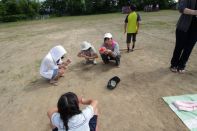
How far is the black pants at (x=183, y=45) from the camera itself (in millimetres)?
4516

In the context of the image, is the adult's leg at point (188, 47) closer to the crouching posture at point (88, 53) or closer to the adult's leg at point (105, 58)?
the adult's leg at point (105, 58)

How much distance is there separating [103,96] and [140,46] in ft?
13.6

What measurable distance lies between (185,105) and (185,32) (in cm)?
170

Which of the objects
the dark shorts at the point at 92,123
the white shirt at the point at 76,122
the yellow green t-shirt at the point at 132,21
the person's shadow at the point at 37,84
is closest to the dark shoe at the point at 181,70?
the yellow green t-shirt at the point at 132,21

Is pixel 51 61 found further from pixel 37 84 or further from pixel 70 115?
pixel 70 115

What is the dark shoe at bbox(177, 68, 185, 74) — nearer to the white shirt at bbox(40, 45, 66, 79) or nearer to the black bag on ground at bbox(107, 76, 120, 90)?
the black bag on ground at bbox(107, 76, 120, 90)

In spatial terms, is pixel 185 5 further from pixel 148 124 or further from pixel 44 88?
pixel 44 88

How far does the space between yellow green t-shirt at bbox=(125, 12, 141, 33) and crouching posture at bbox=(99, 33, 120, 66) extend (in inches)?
57.7

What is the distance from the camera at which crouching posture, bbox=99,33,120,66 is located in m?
5.36

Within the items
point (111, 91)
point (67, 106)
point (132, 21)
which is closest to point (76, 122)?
point (67, 106)

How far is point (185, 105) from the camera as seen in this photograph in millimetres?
3420

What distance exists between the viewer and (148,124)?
313 centimetres

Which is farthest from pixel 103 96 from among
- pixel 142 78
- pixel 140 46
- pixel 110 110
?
pixel 140 46

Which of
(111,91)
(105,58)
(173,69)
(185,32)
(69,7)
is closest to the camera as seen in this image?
(111,91)
